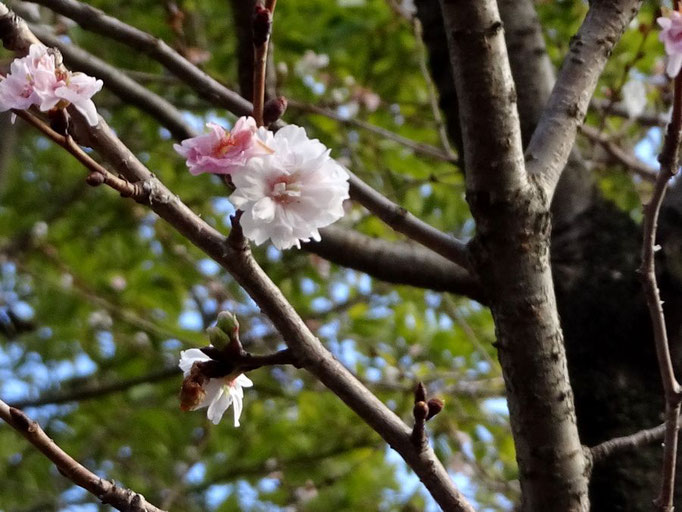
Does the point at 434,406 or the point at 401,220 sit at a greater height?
the point at 401,220

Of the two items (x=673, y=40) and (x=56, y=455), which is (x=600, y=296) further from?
(x=56, y=455)

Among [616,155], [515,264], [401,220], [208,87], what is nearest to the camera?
[515,264]

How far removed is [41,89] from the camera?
A: 2.43ft

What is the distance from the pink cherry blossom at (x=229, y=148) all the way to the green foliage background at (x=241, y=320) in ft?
5.04

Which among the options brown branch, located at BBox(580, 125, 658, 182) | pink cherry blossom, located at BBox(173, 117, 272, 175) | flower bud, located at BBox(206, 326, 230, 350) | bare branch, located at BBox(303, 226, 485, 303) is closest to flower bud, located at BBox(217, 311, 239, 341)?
flower bud, located at BBox(206, 326, 230, 350)

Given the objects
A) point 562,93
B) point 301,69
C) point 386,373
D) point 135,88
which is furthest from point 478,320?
point 562,93

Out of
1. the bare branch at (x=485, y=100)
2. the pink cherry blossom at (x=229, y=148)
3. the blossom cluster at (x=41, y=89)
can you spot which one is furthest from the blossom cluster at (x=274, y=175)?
the bare branch at (x=485, y=100)

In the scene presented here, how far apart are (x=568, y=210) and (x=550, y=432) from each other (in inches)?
A: 29.4

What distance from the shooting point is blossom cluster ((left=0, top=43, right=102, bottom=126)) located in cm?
74

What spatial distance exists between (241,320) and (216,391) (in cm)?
216

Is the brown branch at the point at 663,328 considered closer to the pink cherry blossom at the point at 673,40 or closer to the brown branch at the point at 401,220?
the pink cherry blossom at the point at 673,40

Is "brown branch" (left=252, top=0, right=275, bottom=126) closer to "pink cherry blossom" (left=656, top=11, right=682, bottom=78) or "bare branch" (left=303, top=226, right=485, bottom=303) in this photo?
"pink cherry blossom" (left=656, top=11, right=682, bottom=78)

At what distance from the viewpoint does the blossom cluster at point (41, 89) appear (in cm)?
74

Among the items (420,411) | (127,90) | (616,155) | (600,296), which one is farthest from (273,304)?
(616,155)
